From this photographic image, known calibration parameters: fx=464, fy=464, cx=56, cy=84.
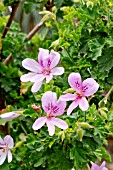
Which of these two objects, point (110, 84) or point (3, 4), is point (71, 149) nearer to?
point (110, 84)

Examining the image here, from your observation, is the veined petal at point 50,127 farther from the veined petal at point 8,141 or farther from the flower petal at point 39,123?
the veined petal at point 8,141

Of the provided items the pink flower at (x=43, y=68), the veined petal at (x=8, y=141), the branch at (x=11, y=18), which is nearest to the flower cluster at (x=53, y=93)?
the pink flower at (x=43, y=68)

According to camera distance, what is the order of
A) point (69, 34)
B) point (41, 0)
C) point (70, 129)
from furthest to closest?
point (41, 0) < point (69, 34) < point (70, 129)

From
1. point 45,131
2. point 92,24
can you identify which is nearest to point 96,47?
point 92,24

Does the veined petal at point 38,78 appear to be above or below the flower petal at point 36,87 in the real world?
above

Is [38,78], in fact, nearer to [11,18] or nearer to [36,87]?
[36,87]

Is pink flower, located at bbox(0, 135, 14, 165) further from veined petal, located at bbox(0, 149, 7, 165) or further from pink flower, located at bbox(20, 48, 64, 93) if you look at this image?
pink flower, located at bbox(20, 48, 64, 93)
